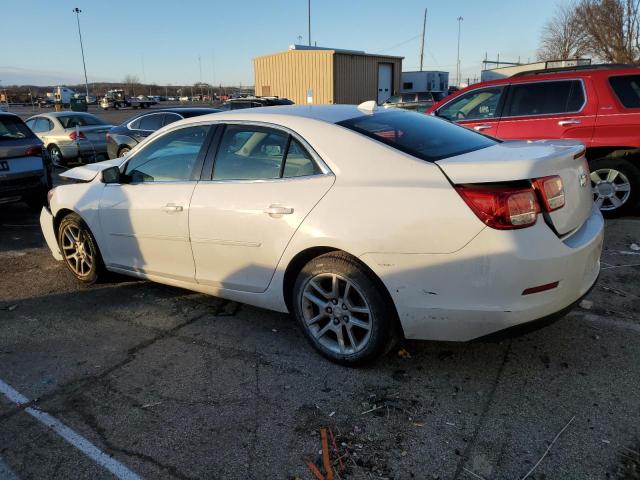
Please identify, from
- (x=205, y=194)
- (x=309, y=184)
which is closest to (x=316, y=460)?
(x=309, y=184)

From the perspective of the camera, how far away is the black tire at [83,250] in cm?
458

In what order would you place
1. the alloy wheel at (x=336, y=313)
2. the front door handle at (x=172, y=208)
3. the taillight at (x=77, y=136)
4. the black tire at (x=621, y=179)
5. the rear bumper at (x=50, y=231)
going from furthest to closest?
1. the taillight at (x=77, y=136)
2. the black tire at (x=621, y=179)
3. the rear bumper at (x=50, y=231)
4. the front door handle at (x=172, y=208)
5. the alloy wheel at (x=336, y=313)

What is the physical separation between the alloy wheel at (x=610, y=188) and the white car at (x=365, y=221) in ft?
11.3

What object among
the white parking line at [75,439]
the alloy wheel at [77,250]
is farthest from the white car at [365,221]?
the white parking line at [75,439]

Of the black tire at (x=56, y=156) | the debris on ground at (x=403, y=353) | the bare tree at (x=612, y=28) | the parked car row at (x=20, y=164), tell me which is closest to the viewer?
the debris on ground at (x=403, y=353)

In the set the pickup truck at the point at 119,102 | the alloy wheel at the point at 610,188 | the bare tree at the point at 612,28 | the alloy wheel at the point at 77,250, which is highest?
the bare tree at the point at 612,28

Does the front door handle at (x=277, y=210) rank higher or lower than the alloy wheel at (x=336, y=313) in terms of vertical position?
higher

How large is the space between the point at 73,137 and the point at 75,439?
11.8 m

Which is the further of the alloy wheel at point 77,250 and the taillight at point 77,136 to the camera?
the taillight at point 77,136

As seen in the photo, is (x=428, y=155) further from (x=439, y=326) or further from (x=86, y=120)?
(x=86, y=120)

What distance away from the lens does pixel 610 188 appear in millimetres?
6176

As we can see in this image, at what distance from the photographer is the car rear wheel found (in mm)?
12930

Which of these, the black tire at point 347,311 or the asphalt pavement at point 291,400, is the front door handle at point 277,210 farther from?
the asphalt pavement at point 291,400

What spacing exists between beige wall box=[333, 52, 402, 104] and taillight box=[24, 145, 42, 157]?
74.2 ft
